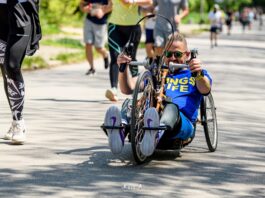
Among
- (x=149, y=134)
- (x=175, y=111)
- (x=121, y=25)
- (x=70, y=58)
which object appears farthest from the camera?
(x=70, y=58)

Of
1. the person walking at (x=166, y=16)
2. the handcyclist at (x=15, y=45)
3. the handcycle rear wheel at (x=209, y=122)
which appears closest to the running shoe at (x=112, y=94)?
the person walking at (x=166, y=16)

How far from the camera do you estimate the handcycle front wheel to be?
675cm

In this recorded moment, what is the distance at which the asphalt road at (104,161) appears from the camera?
6.13 meters

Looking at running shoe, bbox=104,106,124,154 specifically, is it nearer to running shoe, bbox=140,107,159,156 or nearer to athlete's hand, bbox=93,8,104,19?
running shoe, bbox=140,107,159,156

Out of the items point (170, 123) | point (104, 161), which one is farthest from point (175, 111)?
point (104, 161)

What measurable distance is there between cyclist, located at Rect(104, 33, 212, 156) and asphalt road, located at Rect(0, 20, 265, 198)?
21cm

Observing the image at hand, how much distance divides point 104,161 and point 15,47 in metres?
1.48

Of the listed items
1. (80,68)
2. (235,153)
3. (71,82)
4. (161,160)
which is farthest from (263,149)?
(80,68)

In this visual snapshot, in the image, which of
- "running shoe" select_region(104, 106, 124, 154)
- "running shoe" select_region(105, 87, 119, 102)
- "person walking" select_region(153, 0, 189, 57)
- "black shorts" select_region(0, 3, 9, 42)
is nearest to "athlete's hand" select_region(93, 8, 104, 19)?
"person walking" select_region(153, 0, 189, 57)

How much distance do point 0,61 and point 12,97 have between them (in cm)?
41

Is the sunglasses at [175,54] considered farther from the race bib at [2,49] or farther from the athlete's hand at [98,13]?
the athlete's hand at [98,13]

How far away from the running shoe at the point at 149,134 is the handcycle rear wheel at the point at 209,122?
1.14 m

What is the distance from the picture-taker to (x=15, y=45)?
8.02 meters

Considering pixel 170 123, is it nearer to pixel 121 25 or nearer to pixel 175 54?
pixel 175 54
